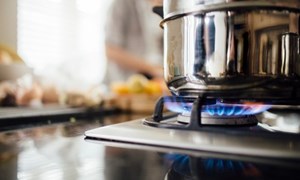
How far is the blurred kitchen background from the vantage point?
1.19 meters

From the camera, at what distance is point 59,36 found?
1.57m

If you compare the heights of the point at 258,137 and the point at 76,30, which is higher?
the point at 76,30

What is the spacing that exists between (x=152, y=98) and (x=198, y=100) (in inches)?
27.5

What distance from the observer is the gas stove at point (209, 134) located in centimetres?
36

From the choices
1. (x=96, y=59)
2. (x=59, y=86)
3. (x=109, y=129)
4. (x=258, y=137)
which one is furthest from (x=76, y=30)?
(x=258, y=137)

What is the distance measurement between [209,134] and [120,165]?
5.8 inches

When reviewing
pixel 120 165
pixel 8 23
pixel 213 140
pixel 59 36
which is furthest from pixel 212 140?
pixel 59 36

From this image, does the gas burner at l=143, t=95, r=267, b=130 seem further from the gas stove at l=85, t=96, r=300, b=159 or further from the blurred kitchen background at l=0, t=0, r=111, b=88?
the blurred kitchen background at l=0, t=0, r=111, b=88

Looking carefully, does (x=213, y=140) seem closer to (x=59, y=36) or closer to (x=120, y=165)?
(x=120, y=165)

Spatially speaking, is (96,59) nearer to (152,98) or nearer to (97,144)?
(152,98)

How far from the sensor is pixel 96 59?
191cm

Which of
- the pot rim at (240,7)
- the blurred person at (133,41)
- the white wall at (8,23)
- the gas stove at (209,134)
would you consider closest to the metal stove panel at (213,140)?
the gas stove at (209,134)

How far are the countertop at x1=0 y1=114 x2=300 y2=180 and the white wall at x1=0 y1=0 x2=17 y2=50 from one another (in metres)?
0.76

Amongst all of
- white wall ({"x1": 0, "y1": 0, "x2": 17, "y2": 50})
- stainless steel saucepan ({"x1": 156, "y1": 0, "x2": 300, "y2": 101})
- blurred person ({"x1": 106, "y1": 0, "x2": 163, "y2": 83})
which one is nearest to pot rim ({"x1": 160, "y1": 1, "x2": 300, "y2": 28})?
stainless steel saucepan ({"x1": 156, "y1": 0, "x2": 300, "y2": 101})
